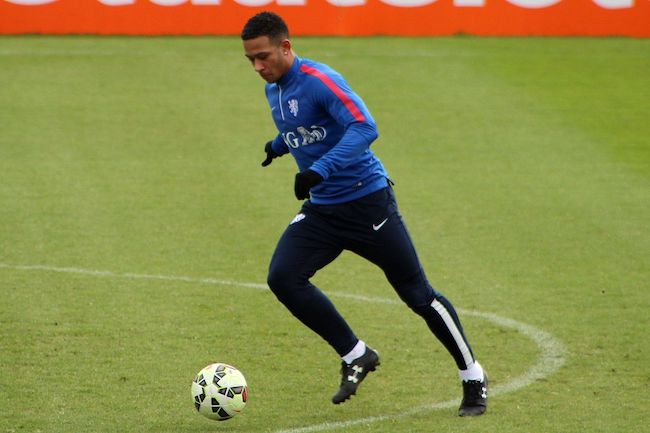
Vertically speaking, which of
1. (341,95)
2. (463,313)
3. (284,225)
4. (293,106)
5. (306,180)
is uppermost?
(341,95)

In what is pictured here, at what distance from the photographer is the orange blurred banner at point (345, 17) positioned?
77.3 ft

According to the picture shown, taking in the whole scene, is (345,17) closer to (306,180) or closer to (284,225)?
(284,225)

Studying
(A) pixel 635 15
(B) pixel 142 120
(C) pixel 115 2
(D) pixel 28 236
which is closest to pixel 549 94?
(A) pixel 635 15

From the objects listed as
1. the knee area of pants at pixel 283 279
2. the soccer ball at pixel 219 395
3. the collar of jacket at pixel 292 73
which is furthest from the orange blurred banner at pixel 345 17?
the soccer ball at pixel 219 395

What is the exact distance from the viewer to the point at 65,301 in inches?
401

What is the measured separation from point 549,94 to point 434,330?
45.9 feet

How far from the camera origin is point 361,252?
295 inches

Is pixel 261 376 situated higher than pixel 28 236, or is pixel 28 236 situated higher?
pixel 261 376

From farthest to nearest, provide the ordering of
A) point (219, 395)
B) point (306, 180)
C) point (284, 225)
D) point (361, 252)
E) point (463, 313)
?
1. point (284, 225)
2. point (463, 313)
3. point (361, 252)
4. point (219, 395)
5. point (306, 180)

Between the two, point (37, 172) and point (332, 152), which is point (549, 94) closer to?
point (37, 172)

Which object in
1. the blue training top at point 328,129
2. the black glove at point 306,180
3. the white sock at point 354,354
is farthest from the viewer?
the white sock at point 354,354

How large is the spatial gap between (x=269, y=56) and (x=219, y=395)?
1914 mm

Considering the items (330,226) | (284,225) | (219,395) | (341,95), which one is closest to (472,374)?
(330,226)

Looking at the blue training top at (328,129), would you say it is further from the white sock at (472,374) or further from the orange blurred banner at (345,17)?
the orange blurred banner at (345,17)
